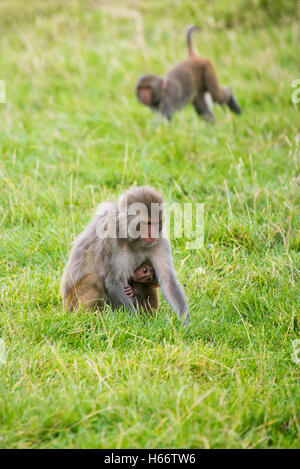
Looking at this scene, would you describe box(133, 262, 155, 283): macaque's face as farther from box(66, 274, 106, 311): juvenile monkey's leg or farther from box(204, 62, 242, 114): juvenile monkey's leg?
box(204, 62, 242, 114): juvenile monkey's leg

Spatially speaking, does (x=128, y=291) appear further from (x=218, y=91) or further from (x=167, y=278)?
(x=218, y=91)

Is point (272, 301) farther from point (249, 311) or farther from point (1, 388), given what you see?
Answer: point (1, 388)

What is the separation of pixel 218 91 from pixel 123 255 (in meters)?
5.41

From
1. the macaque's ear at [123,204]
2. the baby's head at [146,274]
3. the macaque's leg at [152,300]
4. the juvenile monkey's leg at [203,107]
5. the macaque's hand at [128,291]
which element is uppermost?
the juvenile monkey's leg at [203,107]

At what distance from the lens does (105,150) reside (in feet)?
22.4

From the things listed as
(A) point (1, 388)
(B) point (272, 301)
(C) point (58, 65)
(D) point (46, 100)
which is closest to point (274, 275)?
(B) point (272, 301)

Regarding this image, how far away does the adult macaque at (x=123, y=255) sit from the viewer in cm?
391

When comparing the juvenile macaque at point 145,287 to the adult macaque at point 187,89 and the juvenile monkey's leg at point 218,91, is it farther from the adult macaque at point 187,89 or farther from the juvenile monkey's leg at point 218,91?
the juvenile monkey's leg at point 218,91

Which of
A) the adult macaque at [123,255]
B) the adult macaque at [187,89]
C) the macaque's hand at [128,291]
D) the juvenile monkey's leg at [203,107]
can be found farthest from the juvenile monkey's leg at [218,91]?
the macaque's hand at [128,291]

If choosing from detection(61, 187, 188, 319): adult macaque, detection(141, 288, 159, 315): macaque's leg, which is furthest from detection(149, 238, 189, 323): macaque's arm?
detection(141, 288, 159, 315): macaque's leg

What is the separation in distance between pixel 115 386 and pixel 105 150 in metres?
4.12

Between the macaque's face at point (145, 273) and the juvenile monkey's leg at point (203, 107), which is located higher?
the juvenile monkey's leg at point (203, 107)

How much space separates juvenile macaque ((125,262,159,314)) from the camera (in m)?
4.20

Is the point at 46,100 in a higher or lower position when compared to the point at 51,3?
lower
